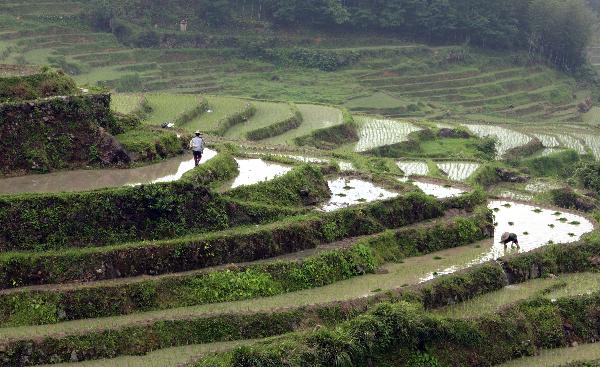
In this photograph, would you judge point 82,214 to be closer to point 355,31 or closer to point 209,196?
point 209,196

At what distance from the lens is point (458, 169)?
97.2 feet

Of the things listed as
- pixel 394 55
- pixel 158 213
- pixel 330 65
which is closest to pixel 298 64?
pixel 330 65

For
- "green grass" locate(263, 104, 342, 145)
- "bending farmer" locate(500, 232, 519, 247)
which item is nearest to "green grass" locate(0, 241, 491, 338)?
"bending farmer" locate(500, 232, 519, 247)

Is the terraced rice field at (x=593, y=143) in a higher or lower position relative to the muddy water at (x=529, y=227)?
lower

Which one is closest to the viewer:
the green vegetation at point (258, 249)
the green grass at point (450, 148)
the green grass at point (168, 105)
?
the green vegetation at point (258, 249)

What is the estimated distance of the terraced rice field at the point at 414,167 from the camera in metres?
28.0

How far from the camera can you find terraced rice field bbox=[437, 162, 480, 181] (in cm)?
2861

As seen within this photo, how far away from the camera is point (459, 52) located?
2219 inches

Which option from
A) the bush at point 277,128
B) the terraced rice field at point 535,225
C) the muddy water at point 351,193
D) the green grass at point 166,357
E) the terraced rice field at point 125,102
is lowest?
the bush at point 277,128

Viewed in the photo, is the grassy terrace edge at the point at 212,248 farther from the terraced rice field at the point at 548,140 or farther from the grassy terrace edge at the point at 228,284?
the terraced rice field at the point at 548,140

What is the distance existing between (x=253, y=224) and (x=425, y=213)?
448 centimetres

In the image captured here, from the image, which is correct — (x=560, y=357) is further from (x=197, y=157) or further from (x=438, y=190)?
(x=197, y=157)

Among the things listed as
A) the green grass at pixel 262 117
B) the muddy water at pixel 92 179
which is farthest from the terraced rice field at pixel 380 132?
the muddy water at pixel 92 179

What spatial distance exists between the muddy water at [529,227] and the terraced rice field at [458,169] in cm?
592
